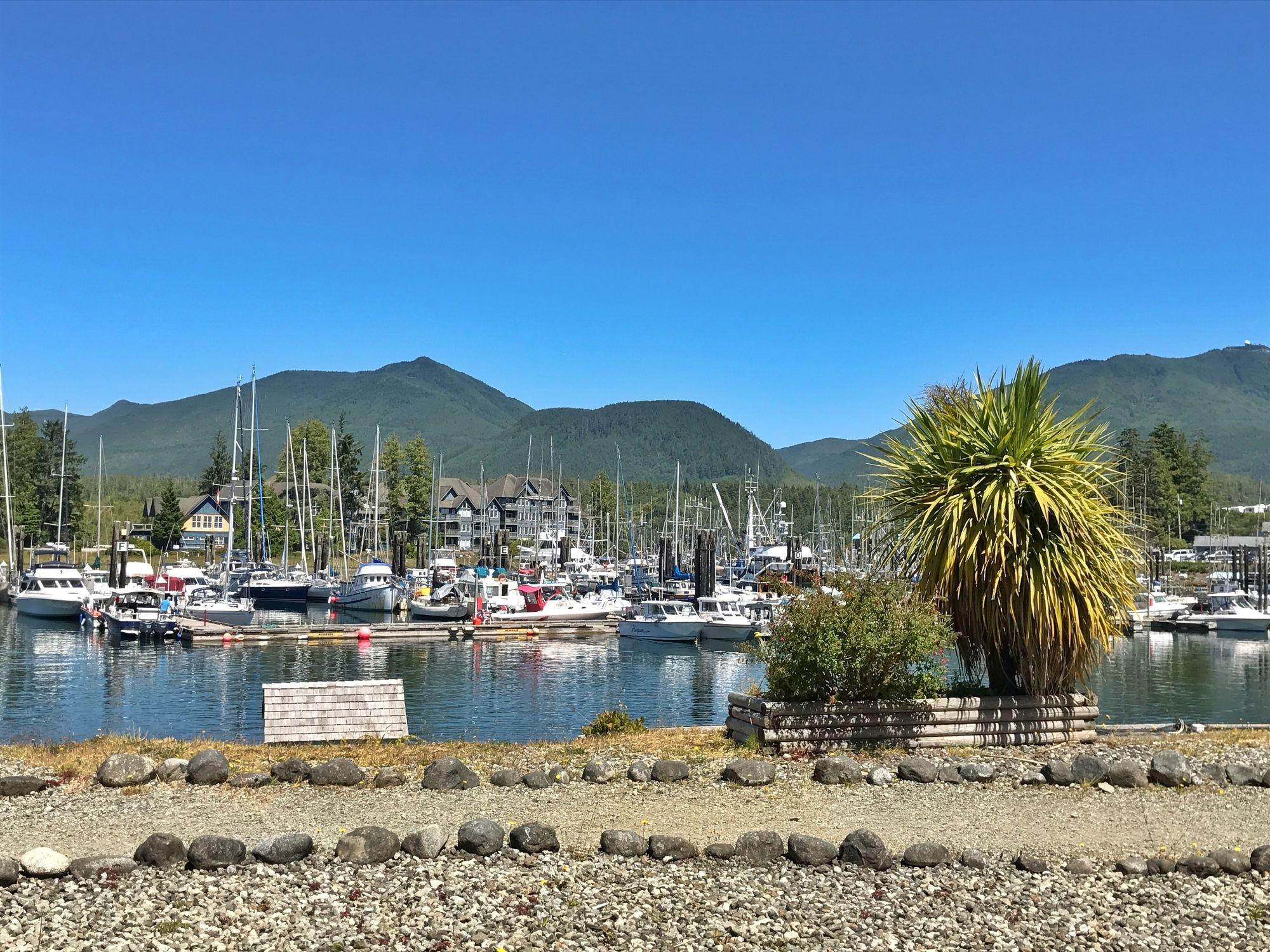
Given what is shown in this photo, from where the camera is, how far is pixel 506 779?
1302 cm

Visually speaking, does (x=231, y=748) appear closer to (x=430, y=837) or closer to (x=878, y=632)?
(x=430, y=837)

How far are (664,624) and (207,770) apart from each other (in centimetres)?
4667

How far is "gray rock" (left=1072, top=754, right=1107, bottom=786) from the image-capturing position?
43.1ft

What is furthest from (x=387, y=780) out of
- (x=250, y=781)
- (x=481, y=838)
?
(x=481, y=838)

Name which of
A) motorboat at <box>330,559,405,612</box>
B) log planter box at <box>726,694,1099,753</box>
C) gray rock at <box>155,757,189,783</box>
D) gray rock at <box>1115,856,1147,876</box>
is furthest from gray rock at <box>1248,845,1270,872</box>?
motorboat at <box>330,559,405,612</box>

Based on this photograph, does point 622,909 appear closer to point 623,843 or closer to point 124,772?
point 623,843

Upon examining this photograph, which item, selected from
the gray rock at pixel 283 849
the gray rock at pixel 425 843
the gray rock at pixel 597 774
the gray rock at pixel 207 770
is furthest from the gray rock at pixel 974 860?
the gray rock at pixel 207 770

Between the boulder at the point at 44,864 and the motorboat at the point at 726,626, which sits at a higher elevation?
the boulder at the point at 44,864

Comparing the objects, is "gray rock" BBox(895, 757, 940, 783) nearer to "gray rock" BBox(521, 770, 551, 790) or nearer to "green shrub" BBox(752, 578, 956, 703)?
"green shrub" BBox(752, 578, 956, 703)

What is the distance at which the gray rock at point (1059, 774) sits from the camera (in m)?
13.1

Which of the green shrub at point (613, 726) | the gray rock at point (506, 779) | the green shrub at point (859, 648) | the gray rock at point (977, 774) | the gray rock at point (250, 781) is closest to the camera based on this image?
the gray rock at point (250, 781)

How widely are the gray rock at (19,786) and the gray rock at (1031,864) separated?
10.9 meters

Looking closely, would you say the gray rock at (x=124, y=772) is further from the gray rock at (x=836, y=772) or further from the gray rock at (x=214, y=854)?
the gray rock at (x=836, y=772)

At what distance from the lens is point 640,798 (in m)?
12.4
